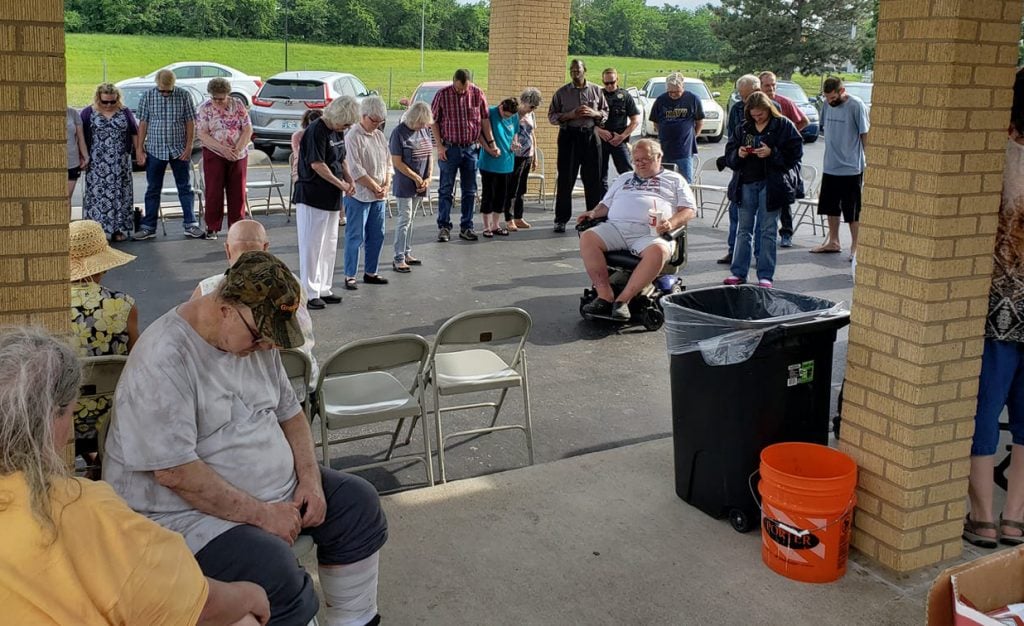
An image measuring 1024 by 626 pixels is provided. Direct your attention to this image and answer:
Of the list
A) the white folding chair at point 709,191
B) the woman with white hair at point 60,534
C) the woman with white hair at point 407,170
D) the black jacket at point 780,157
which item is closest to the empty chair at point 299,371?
the woman with white hair at point 60,534

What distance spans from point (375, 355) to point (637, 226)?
12.6 ft

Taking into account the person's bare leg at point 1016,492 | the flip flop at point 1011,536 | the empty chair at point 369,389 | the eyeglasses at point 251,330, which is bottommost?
the flip flop at point 1011,536

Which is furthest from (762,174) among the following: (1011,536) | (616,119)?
(1011,536)

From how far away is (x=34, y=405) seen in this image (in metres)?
2.10

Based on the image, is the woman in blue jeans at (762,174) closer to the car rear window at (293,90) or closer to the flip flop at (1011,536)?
the flip flop at (1011,536)

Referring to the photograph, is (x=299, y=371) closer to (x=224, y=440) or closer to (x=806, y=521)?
(x=224, y=440)

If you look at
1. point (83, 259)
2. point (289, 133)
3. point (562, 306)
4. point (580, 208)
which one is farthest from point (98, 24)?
point (83, 259)

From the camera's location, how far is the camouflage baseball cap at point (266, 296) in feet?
10.00

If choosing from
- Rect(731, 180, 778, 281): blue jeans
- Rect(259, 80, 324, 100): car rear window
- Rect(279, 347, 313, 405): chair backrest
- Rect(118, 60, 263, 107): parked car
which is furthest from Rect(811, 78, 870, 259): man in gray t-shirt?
Rect(118, 60, 263, 107): parked car

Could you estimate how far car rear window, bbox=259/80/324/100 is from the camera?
781 inches

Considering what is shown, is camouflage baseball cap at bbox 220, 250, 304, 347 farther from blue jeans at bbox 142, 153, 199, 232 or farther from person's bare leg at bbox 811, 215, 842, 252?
person's bare leg at bbox 811, 215, 842, 252

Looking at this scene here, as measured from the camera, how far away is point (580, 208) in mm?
13906

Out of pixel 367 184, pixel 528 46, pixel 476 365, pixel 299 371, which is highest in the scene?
pixel 528 46

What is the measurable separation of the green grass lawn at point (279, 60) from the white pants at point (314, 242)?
27.9 metres
